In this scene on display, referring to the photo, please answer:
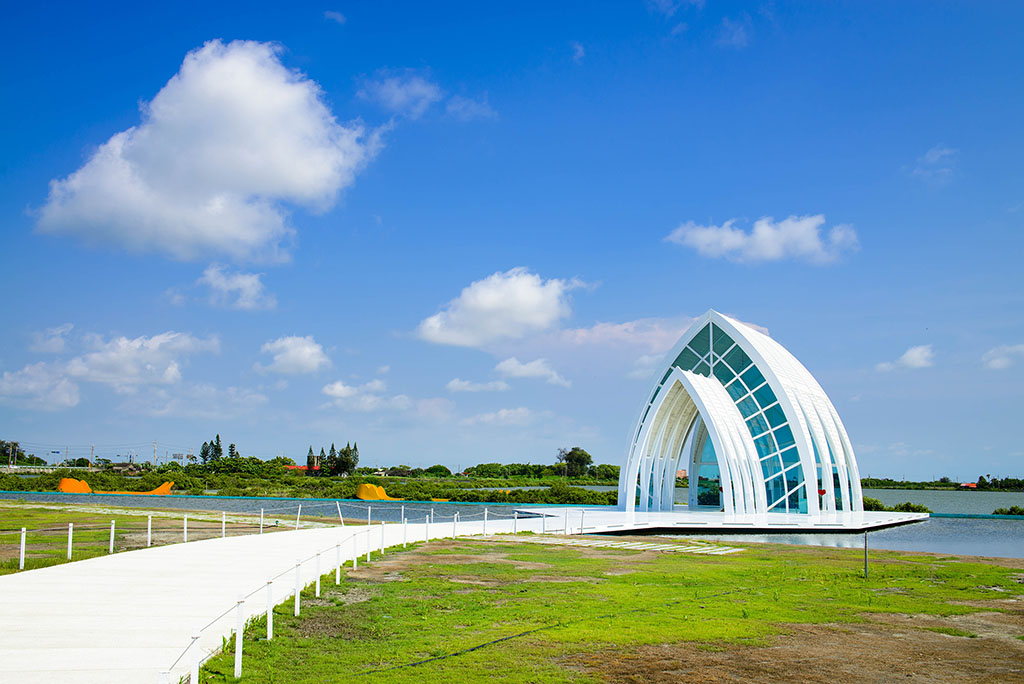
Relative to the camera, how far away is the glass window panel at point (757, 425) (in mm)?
38938

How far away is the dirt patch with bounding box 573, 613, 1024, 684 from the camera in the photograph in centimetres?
851

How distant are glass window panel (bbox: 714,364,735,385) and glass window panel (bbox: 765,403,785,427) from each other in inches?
110

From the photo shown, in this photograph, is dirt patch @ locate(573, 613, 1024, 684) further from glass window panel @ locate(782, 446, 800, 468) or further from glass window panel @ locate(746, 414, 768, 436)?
glass window panel @ locate(746, 414, 768, 436)

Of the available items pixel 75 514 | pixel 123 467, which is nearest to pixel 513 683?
pixel 75 514

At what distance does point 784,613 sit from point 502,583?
5.27 m

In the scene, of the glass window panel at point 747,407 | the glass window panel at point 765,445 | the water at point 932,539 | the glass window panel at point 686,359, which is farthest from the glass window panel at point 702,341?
the water at point 932,539

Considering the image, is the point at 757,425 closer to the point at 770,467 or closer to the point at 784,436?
the point at 784,436

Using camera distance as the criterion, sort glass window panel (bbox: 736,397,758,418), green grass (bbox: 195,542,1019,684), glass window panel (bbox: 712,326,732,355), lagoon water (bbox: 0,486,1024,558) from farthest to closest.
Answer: glass window panel (bbox: 712,326,732,355) < glass window panel (bbox: 736,397,758,418) < lagoon water (bbox: 0,486,1024,558) < green grass (bbox: 195,542,1019,684)

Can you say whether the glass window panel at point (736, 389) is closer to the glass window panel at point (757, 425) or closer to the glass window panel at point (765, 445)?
the glass window panel at point (757, 425)

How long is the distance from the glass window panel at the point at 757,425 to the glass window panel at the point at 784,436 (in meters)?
0.66

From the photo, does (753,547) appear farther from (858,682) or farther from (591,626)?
(858,682)

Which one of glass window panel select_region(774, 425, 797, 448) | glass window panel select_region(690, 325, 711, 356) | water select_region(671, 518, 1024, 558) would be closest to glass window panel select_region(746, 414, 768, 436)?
glass window panel select_region(774, 425, 797, 448)

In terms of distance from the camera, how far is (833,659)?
30.5 feet

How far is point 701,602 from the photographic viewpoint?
13227mm
